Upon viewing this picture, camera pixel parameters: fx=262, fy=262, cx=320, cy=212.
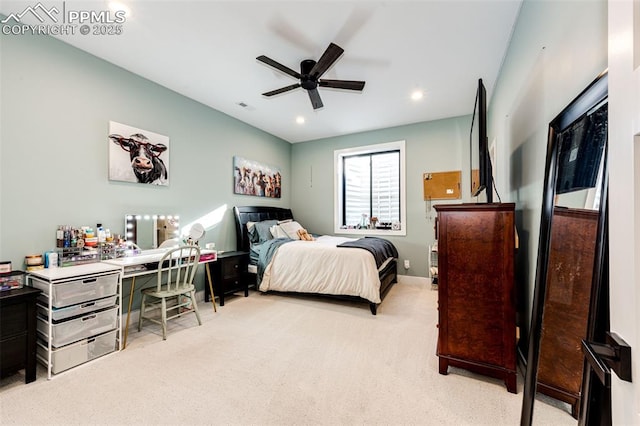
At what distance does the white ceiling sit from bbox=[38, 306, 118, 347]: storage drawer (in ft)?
8.11

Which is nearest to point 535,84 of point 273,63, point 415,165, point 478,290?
point 478,290

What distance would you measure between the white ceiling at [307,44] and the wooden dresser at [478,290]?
5.37 ft

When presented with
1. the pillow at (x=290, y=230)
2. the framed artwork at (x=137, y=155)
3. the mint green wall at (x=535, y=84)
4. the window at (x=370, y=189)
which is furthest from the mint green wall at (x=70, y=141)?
the mint green wall at (x=535, y=84)

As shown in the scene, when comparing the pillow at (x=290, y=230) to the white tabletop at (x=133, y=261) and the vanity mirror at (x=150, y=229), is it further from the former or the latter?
the white tabletop at (x=133, y=261)

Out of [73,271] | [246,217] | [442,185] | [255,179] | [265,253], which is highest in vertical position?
[255,179]

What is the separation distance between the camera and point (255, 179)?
15.7ft

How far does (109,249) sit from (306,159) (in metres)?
3.90

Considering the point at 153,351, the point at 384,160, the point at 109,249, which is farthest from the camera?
the point at 384,160

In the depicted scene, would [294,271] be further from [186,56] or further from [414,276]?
[186,56]

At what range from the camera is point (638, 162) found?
1.79ft

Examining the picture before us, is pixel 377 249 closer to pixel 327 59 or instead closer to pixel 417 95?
pixel 417 95

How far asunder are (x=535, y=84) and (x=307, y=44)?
190cm

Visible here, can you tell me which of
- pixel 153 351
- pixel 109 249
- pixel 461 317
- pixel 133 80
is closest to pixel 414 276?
pixel 461 317

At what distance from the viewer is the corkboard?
4340mm
